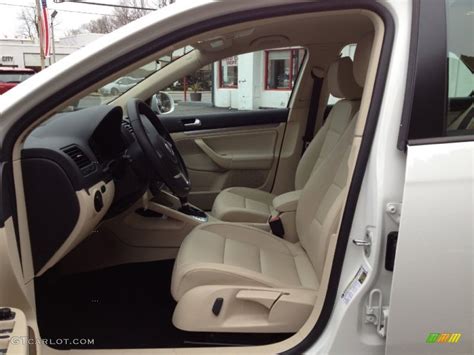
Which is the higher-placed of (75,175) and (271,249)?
(75,175)

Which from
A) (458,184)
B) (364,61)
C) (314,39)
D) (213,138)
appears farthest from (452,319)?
(213,138)

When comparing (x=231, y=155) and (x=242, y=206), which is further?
(x=231, y=155)

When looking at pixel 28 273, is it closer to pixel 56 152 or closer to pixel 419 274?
pixel 56 152

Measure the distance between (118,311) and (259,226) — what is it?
93 cm

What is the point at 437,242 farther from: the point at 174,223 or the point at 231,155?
the point at 231,155

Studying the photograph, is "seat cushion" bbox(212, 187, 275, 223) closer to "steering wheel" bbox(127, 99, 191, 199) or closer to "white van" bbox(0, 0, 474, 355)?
"white van" bbox(0, 0, 474, 355)

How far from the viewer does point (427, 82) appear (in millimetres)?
1204

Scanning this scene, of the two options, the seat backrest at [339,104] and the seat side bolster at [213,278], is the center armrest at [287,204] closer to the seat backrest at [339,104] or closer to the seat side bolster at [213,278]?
the seat backrest at [339,104]

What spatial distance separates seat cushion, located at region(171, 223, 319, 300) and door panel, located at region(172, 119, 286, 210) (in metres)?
1.35

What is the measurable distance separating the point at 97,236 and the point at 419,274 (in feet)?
5.68

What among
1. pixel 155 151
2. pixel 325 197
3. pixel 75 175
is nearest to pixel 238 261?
pixel 325 197

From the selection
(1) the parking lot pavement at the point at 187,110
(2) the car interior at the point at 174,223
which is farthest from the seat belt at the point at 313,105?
(1) the parking lot pavement at the point at 187,110

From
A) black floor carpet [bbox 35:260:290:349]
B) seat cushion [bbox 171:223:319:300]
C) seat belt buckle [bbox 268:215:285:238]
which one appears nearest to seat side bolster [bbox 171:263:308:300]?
seat cushion [bbox 171:223:319:300]

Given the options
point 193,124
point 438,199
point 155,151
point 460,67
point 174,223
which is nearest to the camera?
point 438,199
